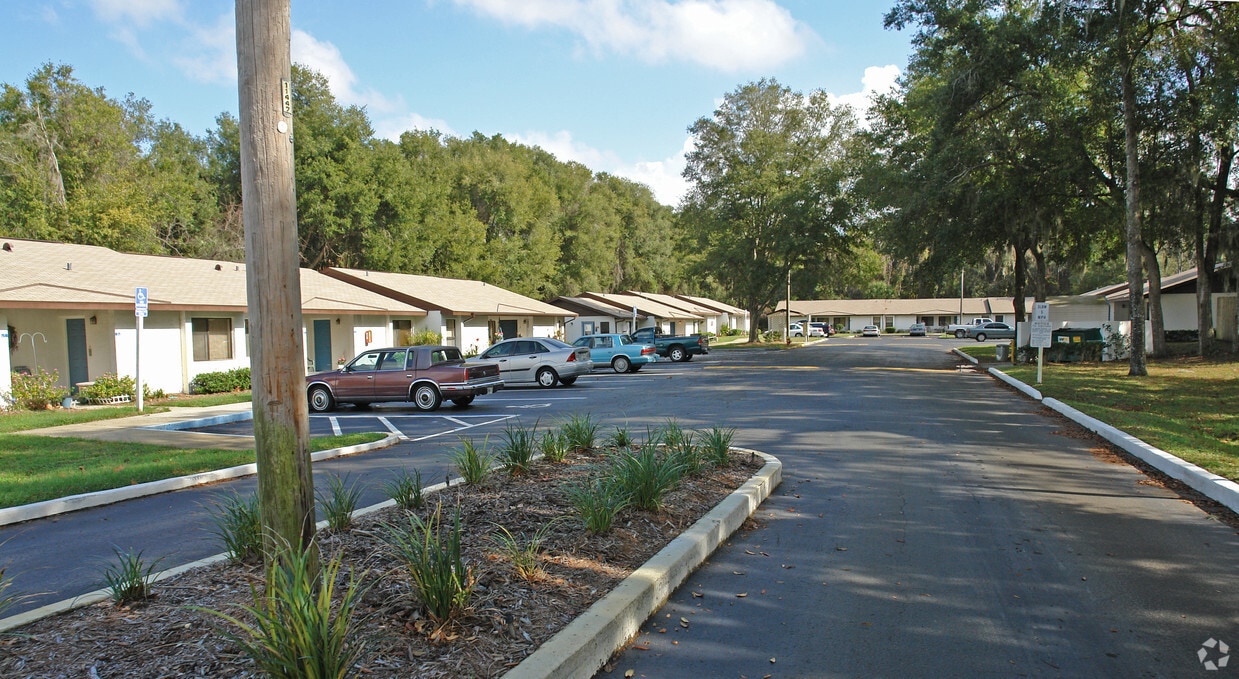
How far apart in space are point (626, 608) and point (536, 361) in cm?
2050

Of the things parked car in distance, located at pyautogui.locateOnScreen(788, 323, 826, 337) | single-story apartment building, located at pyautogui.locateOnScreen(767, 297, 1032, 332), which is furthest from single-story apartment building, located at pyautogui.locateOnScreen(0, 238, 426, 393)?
single-story apartment building, located at pyautogui.locateOnScreen(767, 297, 1032, 332)

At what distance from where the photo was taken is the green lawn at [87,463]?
8664 mm

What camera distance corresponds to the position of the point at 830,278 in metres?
56.6

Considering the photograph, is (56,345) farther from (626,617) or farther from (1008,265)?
(1008,265)

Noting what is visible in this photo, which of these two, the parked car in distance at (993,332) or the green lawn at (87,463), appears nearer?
the green lawn at (87,463)

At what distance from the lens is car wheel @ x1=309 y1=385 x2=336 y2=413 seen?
18.6 m

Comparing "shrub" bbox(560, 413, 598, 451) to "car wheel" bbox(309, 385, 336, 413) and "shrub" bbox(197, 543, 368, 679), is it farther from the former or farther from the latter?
"car wheel" bbox(309, 385, 336, 413)

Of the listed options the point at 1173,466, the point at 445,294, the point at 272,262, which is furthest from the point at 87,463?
the point at 445,294

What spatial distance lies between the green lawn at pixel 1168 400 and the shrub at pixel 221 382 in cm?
2226

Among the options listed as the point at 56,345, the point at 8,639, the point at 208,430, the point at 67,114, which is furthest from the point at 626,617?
the point at 67,114

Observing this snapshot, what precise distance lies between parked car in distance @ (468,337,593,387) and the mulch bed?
18.2 metres

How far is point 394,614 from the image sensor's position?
4102mm

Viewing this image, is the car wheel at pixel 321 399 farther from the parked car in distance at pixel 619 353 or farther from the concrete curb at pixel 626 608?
the concrete curb at pixel 626 608

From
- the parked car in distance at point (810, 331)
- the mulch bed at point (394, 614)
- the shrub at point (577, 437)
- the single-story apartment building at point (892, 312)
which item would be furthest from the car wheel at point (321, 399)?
the single-story apartment building at point (892, 312)
